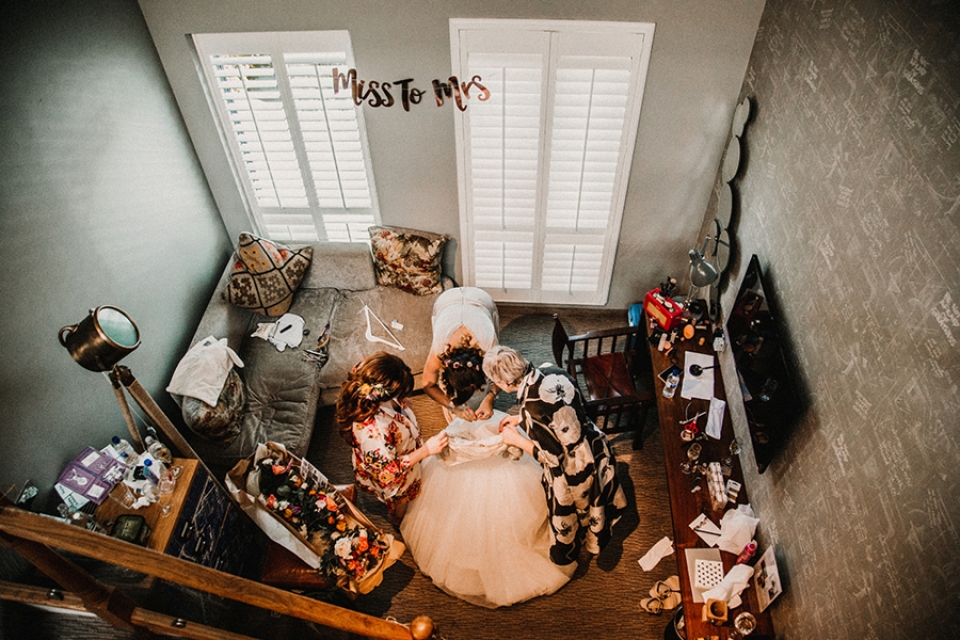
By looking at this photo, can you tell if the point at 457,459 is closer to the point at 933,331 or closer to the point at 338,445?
Answer: the point at 338,445

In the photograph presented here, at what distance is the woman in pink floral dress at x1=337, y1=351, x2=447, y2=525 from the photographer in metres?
2.75

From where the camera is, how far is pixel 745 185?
331 cm

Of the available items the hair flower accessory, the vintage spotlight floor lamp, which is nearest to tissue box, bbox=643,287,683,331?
the hair flower accessory

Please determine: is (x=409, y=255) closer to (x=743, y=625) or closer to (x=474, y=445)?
(x=474, y=445)

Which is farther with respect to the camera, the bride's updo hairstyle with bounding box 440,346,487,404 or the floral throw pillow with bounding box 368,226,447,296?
the floral throw pillow with bounding box 368,226,447,296

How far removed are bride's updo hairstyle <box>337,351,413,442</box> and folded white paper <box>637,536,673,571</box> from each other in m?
1.82

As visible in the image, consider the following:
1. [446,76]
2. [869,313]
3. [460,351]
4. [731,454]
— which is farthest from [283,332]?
[869,313]

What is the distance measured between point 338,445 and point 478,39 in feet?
9.26

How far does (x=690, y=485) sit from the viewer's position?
2.97 m

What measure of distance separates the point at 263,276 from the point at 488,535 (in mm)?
2456

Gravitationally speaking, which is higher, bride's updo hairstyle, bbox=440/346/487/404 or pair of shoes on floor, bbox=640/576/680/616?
bride's updo hairstyle, bbox=440/346/487/404

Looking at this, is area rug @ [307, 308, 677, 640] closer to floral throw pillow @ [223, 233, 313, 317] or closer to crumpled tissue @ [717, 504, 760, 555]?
crumpled tissue @ [717, 504, 760, 555]

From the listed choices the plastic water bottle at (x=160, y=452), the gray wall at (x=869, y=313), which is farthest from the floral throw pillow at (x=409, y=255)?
the gray wall at (x=869, y=313)

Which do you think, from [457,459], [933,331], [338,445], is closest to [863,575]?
[933,331]
